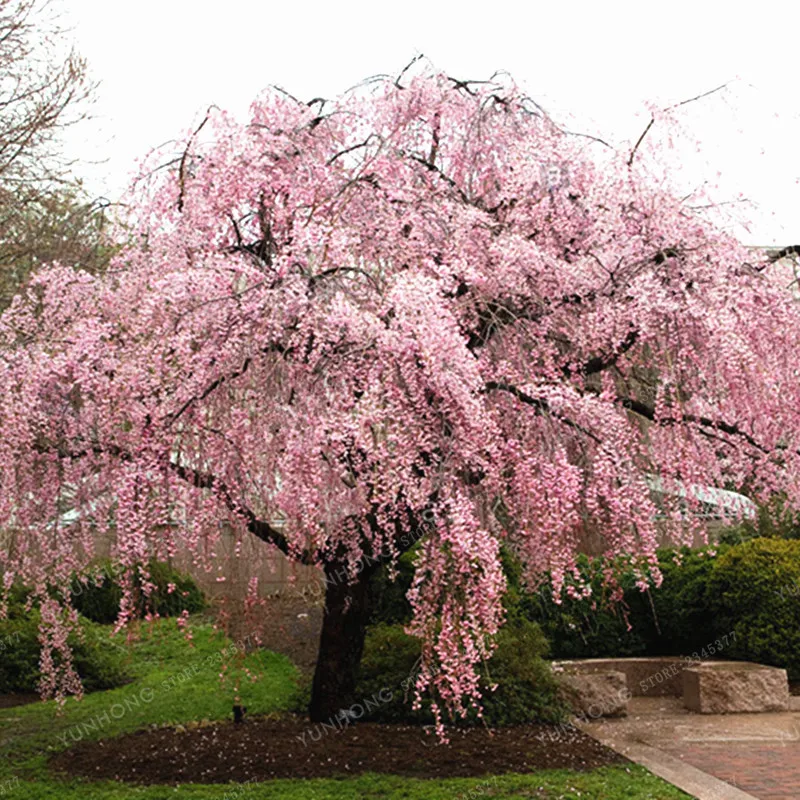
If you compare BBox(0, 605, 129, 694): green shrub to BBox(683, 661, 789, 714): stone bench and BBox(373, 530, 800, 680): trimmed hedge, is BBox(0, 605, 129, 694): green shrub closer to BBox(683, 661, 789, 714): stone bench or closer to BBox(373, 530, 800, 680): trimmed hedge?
BBox(373, 530, 800, 680): trimmed hedge

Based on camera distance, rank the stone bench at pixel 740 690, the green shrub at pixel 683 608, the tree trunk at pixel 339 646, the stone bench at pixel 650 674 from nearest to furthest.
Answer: the tree trunk at pixel 339 646 < the stone bench at pixel 740 690 < the stone bench at pixel 650 674 < the green shrub at pixel 683 608

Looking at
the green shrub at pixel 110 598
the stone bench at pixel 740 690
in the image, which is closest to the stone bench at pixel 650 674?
the stone bench at pixel 740 690

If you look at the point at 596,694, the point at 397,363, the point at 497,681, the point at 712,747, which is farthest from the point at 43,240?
the point at 712,747

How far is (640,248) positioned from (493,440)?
1.99 m

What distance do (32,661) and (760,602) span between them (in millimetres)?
7824

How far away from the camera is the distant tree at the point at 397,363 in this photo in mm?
5164

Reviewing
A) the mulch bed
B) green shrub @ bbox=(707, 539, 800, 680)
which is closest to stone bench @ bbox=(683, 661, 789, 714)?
green shrub @ bbox=(707, 539, 800, 680)

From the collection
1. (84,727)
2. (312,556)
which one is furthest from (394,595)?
(312,556)

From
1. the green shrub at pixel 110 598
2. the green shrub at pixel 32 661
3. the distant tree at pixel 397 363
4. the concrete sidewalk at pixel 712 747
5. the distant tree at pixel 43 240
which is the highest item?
the distant tree at pixel 43 240

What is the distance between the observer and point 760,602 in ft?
31.6

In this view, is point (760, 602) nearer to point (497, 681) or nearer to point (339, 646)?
point (497, 681)

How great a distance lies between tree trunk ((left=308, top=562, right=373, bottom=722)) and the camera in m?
7.30

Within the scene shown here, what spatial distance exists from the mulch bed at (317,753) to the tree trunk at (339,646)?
0.65ft

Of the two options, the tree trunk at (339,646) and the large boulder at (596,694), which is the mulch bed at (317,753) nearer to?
the tree trunk at (339,646)
